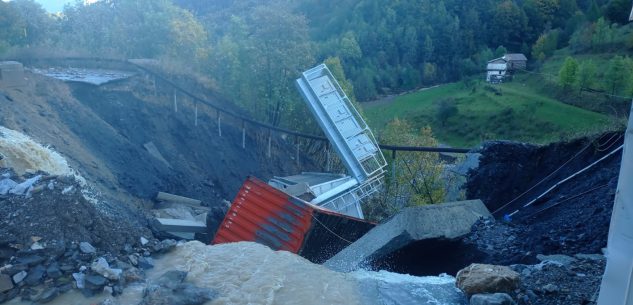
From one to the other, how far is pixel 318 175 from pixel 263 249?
9833 millimetres

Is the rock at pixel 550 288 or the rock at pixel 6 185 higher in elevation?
the rock at pixel 6 185

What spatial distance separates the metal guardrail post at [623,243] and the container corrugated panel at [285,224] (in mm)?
6800

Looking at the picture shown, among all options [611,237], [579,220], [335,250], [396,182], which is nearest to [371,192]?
[396,182]

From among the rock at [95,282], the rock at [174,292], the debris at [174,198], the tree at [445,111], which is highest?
the rock at [95,282]

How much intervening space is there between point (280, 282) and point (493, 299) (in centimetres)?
250

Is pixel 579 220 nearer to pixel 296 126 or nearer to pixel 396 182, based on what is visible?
pixel 396 182

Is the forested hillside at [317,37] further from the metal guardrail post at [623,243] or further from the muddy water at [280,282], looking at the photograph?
the metal guardrail post at [623,243]

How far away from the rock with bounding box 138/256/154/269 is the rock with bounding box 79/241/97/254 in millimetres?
540

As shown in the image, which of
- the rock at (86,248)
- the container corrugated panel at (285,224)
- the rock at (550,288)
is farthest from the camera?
the container corrugated panel at (285,224)

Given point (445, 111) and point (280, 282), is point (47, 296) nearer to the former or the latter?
point (280, 282)

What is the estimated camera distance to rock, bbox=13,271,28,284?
18.9 ft

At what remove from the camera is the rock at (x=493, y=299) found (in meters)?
5.07

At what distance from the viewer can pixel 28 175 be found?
25.8 ft

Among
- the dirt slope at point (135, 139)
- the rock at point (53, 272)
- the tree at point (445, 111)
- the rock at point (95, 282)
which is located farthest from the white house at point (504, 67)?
the rock at point (53, 272)
